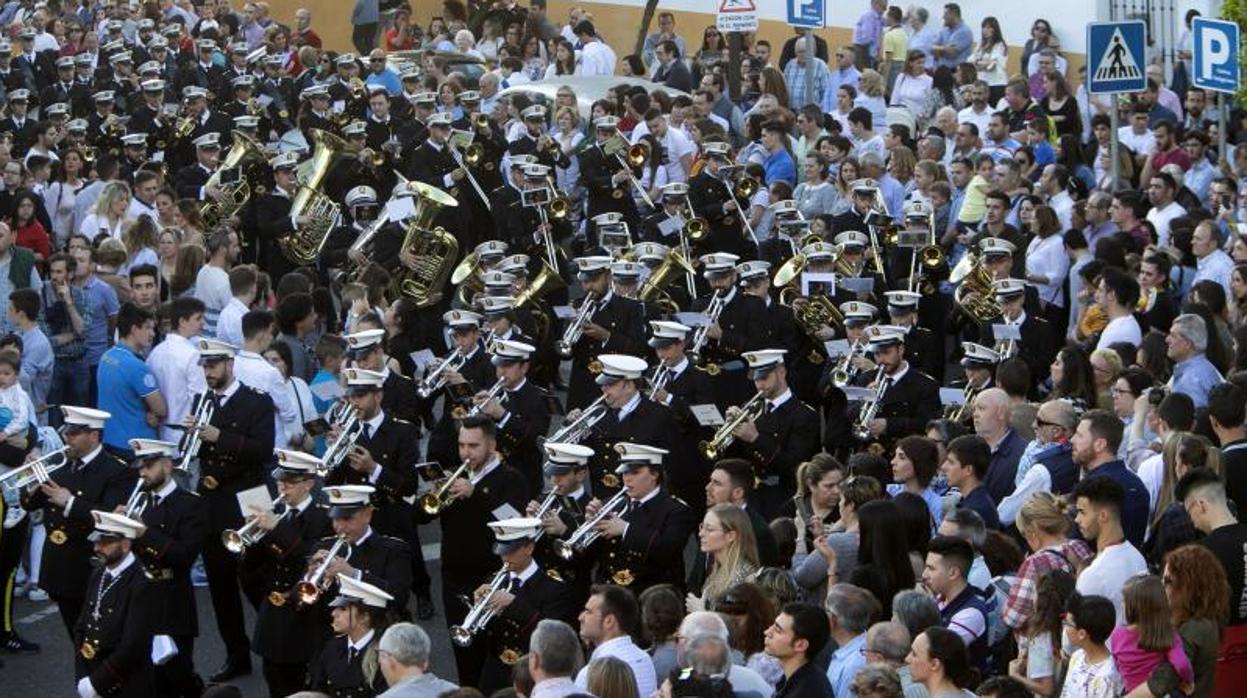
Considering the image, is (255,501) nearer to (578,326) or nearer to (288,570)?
(288,570)

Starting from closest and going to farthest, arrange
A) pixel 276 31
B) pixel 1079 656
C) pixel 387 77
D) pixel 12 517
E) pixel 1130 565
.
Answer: pixel 1079 656 → pixel 1130 565 → pixel 12 517 → pixel 387 77 → pixel 276 31

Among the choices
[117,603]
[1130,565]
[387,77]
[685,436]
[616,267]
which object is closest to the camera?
[1130,565]

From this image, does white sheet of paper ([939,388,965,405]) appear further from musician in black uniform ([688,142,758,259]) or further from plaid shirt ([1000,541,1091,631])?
musician in black uniform ([688,142,758,259])

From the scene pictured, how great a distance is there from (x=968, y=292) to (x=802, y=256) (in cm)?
125

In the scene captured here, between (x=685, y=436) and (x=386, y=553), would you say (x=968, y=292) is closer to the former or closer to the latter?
(x=685, y=436)

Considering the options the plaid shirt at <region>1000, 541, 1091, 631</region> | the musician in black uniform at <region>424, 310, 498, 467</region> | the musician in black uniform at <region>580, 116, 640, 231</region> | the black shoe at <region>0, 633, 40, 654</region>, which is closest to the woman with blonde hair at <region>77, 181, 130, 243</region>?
the musician in black uniform at <region>580, 116, 640, 231</region>

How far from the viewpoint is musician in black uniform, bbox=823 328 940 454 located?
47.3ft

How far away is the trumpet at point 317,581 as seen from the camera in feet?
38.3

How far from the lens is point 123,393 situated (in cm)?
1473

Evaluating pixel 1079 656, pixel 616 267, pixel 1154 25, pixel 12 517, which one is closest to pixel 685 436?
pixel 616 267

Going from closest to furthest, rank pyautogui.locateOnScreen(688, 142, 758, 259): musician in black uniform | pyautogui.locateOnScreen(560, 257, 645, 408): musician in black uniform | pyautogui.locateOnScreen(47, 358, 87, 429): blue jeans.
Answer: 1. pyautogui.locateOnScreen(560, 257, 645, 408): musician in black uniform
2. pyautogui.locateOnScreen(47, 358, 87, 429): blue jeans
3. pyautogui.locateOnScreen(688, 142, 758, 259): musician in black uniform

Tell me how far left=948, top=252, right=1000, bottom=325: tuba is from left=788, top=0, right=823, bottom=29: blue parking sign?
6723 mm

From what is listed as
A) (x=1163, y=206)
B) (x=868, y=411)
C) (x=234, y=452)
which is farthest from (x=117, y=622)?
(x=1163, y=206)

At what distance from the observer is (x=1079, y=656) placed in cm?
951
